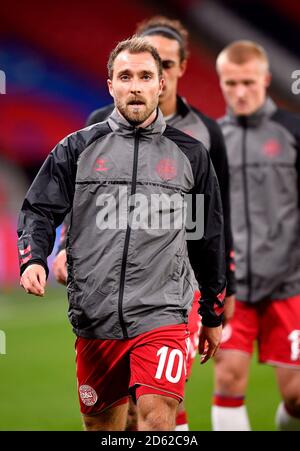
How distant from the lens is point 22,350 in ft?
35.0

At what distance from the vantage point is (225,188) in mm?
5336

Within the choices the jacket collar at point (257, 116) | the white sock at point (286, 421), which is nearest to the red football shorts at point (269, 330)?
the white sock at point (286, 421)

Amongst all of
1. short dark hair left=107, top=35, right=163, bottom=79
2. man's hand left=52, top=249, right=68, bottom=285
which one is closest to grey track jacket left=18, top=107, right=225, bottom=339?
short dark hair left=107, top=35, right=163, bottom=79

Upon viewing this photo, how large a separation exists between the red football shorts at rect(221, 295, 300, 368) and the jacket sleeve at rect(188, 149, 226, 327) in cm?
158

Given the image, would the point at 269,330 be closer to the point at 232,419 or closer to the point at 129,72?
the point at 232,419

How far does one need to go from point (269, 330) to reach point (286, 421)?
1.81 feet

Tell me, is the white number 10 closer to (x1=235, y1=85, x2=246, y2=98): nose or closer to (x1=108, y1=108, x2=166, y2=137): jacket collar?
(x1=108, y1=108, x2=166, y2=137): jacket collar

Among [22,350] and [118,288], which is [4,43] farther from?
[118,288]

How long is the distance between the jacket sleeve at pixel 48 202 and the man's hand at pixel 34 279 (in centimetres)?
9

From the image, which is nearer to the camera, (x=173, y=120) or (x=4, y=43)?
(x=173, y=120)

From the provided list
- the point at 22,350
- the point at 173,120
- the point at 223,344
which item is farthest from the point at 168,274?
the point at 22,350

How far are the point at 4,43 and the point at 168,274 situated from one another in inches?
593

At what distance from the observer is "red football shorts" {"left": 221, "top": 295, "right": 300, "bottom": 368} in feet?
19.7

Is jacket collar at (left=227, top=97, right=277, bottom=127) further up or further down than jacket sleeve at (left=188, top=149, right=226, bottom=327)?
further up
